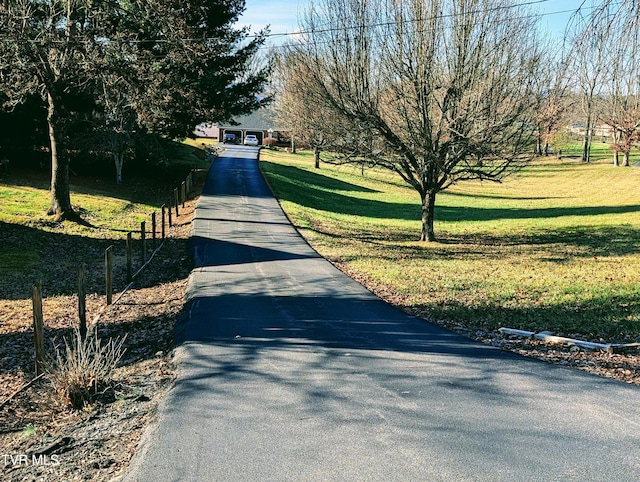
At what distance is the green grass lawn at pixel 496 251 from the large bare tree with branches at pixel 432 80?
11.3 ft

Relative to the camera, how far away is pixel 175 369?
7176mm

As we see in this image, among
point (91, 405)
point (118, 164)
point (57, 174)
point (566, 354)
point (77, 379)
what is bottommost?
point (91, 405)

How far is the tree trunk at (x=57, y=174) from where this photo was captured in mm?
18984

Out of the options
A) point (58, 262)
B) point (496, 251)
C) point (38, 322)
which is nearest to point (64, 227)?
point (58, 262)

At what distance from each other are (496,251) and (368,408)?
14.5 m

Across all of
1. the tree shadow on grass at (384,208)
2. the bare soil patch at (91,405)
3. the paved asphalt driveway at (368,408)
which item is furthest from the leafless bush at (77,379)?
the tree shadow on grass at (384,208)

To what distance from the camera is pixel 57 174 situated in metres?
19.7

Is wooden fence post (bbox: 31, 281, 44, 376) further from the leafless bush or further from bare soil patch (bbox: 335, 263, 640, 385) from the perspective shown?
bare soil patch (bbox: 335, 263, 640, 385)

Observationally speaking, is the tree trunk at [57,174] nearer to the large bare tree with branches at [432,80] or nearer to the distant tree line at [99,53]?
the distant tree line at [99,53]

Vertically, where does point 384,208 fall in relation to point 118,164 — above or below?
below

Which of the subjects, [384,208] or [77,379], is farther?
[384,208]

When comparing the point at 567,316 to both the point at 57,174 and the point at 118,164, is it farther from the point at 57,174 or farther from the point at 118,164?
the point at 118,164

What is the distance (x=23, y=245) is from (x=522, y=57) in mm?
15365

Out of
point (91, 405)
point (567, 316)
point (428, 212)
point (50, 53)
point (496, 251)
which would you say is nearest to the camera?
point (91, 405)
